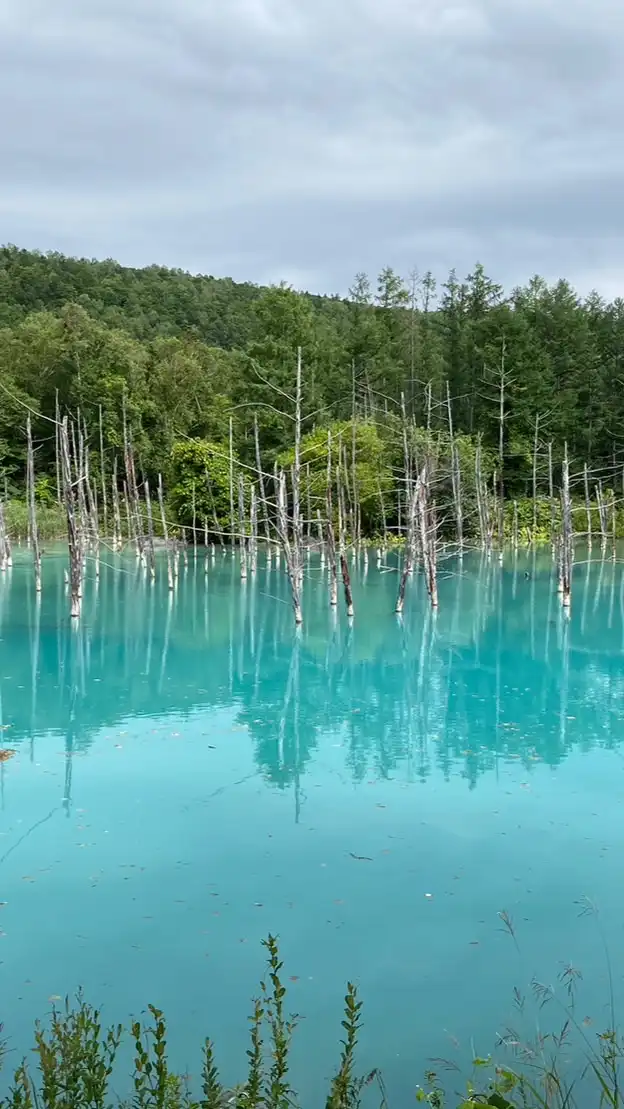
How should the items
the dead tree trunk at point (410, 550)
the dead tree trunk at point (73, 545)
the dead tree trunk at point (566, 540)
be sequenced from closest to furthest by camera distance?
the dead tree trunk at point (73, 545), the dead tree trunk at point (410, 550), the dead tree trunk at point (566, 540)

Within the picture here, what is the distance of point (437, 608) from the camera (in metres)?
20.6

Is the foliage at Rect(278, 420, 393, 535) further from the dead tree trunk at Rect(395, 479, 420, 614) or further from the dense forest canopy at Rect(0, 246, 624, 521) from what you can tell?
the dead tree trunk at Rect(395, 479, 420, 614)

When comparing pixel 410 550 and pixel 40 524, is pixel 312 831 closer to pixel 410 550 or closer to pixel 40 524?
pixel 410 550

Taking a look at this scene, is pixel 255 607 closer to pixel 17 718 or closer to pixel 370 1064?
pixel 17 718

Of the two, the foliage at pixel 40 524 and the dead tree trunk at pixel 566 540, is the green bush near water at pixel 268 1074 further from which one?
the foliage at pixel 40 524

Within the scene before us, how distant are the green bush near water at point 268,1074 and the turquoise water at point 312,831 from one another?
6.4 inches

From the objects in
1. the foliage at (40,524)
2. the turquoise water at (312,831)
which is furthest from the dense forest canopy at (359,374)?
the turquoise water at (312,831)

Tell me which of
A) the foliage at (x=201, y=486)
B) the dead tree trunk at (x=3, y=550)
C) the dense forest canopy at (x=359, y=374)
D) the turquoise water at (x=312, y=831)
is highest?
the dense forest canopy at (x=359, y=374)

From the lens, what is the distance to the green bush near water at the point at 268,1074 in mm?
3055

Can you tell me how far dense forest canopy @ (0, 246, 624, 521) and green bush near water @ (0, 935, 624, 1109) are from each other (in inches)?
1253

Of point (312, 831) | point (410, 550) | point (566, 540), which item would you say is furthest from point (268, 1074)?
point (566, 540)

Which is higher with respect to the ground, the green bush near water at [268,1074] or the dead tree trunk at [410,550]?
the dead tree trunk at [410,550]

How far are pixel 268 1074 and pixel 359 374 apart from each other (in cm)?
3907

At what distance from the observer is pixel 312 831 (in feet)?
25.6
